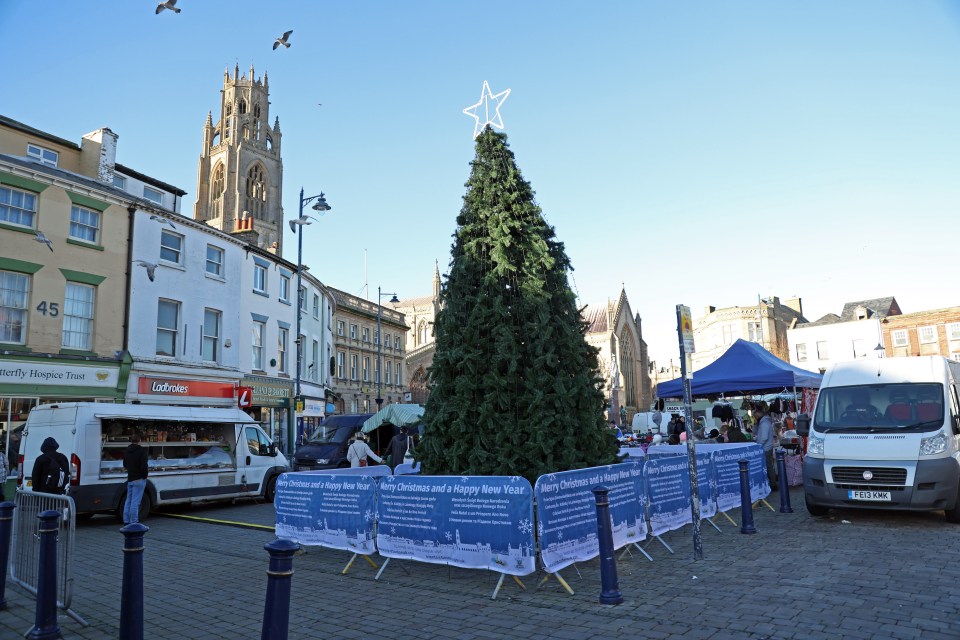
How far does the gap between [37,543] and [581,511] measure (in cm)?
568

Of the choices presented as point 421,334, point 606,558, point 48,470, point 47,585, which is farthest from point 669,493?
point 421,334

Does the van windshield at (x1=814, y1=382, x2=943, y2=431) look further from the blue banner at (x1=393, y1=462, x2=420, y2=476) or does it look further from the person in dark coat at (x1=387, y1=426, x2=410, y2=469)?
the person in dark coat at (x1=387, y1=426, x2=410, y2=469)

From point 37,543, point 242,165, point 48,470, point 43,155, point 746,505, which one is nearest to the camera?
point 37,543

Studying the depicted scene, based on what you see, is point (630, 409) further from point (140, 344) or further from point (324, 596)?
point (324, 596)

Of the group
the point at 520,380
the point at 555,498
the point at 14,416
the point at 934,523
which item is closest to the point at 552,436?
the point at 520,380

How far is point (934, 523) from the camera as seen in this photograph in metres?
9.78

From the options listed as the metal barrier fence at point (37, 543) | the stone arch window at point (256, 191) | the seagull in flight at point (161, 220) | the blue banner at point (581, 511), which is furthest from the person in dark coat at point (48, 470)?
the stone arch window at point (256, 191)

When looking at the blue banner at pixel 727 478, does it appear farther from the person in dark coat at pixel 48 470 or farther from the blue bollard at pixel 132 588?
the person in dark coat at pixel 48 470

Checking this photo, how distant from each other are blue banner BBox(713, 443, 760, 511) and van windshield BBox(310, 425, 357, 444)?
12544mm

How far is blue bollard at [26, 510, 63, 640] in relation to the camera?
5293mm

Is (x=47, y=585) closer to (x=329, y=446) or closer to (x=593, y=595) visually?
(x=593, y=595)

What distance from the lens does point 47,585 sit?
17.7ft

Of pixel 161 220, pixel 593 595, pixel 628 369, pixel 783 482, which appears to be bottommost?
pixel 593 595

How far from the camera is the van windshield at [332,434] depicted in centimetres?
2038
